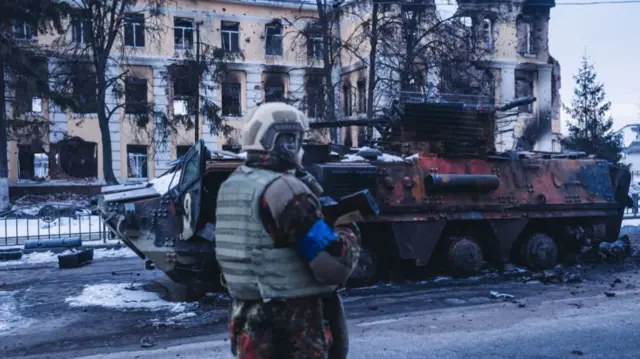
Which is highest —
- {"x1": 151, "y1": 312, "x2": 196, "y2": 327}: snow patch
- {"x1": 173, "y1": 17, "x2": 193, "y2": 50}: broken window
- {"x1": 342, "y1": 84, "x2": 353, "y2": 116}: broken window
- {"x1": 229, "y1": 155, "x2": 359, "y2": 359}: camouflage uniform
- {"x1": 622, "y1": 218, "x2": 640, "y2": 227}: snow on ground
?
{"x1": 173, "y1": 17, "x2": 193, "y2": 50}: broken window

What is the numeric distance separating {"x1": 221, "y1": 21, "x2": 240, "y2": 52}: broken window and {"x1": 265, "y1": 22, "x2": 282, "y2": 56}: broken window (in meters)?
1.41

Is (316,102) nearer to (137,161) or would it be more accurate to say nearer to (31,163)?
(137,161)

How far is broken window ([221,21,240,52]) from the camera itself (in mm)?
31609

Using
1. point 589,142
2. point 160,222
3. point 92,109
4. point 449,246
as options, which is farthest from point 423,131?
point 589,142

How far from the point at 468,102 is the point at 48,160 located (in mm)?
21708

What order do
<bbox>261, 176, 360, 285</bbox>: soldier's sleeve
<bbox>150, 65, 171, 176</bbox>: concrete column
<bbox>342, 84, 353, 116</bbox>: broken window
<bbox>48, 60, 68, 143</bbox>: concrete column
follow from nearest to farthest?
<bbox>261, 176, 360, 285</bbox>: soldier's sleeve, <bbox>342, 84, 353, 116</bbox>: broken window, <bbox>48, 60, 68, 143</bbox>: concrete column, <bbox>150, 65, 171, 176</bbox>: concrete column

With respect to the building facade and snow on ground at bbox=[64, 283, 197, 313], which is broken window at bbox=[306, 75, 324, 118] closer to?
the building facade

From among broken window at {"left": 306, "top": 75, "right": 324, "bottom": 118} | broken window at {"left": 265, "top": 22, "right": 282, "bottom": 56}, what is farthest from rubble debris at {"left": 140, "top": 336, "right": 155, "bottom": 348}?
broken window at {"left": 265, "top": 22, "right": 282, "bottom": 56}

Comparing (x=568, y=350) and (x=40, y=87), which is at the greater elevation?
(x=40, y=87)

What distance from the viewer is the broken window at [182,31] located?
3064 cm

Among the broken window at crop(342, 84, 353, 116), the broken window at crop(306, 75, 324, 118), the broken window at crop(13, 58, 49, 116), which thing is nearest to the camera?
the broken window at crop(306, 75, 324, 118)

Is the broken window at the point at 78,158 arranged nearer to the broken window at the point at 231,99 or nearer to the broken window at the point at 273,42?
the broken window at the point at 231,99

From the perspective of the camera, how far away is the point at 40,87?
2353cm

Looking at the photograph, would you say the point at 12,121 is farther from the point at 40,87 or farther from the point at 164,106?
the point at 164,106
